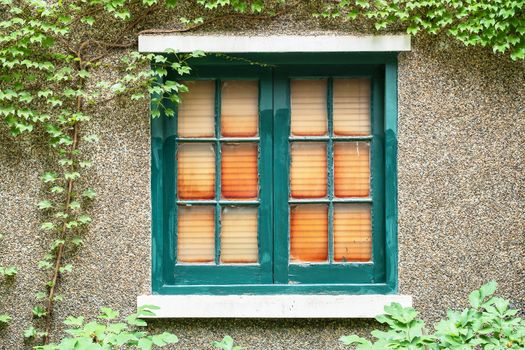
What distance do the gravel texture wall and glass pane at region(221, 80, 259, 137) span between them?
0.49 meters

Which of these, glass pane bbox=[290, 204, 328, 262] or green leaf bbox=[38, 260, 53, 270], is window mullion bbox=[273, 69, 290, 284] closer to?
glass pane bbox=[290, 204, 328, 262]

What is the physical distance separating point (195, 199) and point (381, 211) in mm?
1392

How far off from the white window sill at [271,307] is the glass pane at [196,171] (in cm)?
80

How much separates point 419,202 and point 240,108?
4.87 ft

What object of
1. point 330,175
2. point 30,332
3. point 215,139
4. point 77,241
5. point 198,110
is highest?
point 198,110

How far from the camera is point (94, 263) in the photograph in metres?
4.67

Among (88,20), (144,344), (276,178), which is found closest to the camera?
(144,344)

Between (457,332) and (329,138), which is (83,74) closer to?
(329,138)

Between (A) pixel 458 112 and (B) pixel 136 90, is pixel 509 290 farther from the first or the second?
(B) pixel 136 90

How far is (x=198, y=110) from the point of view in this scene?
15.8 feet

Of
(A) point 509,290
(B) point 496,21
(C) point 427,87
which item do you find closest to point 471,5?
(B) point 496,21

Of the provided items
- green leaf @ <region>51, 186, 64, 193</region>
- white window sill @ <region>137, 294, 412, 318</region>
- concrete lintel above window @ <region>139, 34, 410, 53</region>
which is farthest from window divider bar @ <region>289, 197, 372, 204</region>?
green leaf @ <region>51, 186, 64, 193</region>

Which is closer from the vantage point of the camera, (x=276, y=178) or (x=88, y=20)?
(x=88, y=20)

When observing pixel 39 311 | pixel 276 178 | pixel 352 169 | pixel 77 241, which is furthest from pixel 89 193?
pixel 352 169
